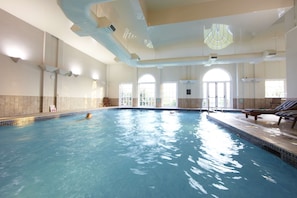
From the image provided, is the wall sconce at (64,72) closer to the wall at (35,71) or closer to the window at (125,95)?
the wall at (35,71)

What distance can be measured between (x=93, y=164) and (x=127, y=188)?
2.30 feet

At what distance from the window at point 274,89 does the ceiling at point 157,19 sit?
138 inches

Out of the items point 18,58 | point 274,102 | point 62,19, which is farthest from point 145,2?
point 274,102

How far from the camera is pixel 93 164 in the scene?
187 centimetres

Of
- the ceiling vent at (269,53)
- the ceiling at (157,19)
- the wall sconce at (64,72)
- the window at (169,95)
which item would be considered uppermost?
the ceiling at (157,19)

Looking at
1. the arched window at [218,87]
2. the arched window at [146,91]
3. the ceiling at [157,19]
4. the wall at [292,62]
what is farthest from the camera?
the arched window at [146,91]

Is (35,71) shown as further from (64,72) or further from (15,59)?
(64,72)

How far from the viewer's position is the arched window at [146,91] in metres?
11.1

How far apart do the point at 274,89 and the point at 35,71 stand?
13175mm

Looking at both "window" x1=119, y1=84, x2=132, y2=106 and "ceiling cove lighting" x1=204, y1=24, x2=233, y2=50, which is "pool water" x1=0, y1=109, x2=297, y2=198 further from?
"window" x1=119, y1=84, x2=132, y2=106

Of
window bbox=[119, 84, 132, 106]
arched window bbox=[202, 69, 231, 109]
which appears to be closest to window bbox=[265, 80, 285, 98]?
arched window bbox=[202, 69, 231, 109]

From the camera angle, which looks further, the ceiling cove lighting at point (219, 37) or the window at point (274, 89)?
the window at point (274, 89)

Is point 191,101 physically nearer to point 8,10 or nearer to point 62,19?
point 62,19

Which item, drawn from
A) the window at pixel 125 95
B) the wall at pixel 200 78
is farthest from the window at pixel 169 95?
the window at pixel 125 95
